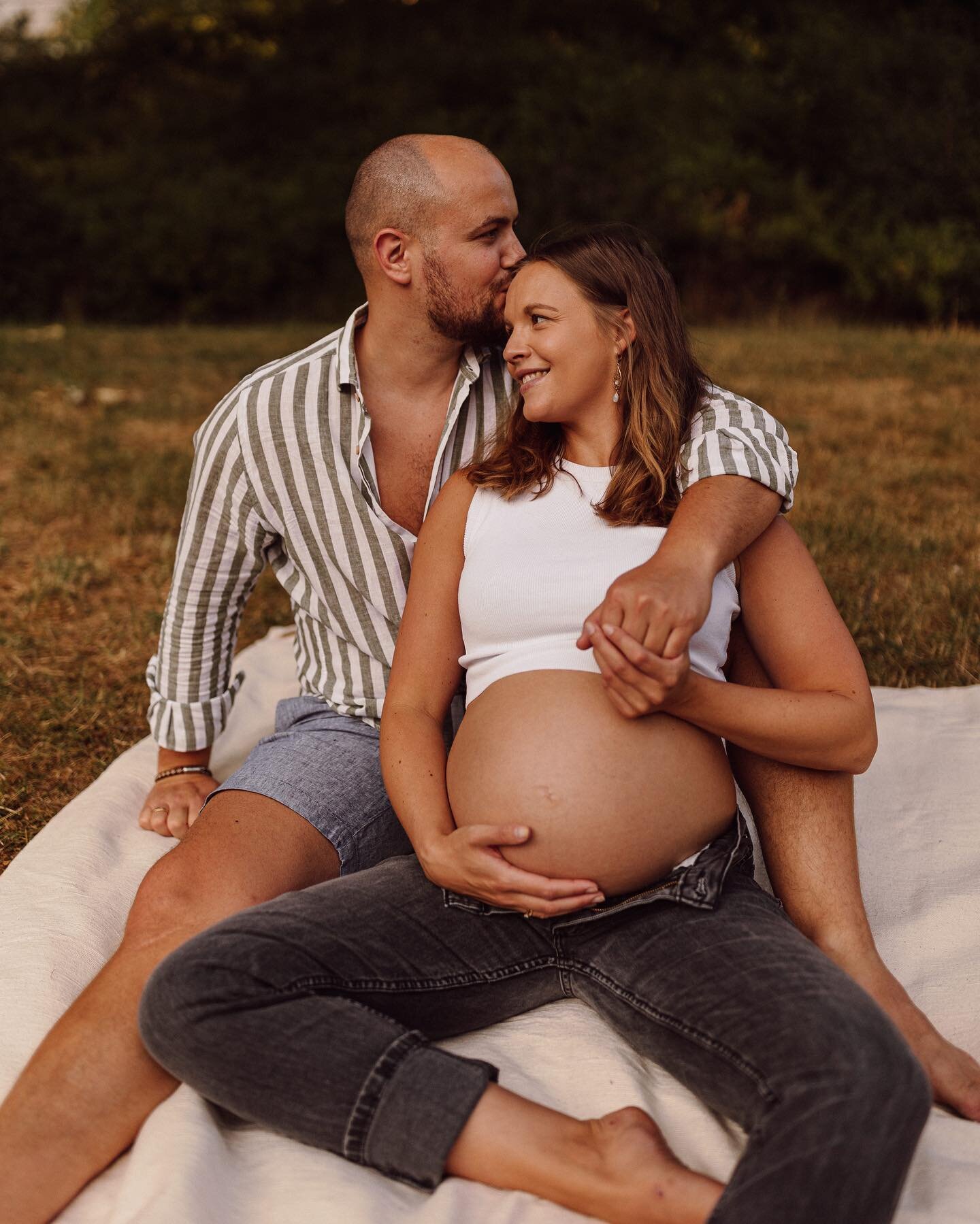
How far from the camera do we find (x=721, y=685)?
6.56ft

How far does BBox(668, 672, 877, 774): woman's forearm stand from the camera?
1993mm

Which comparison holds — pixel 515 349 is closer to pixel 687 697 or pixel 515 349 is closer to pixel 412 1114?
pixel 687 697

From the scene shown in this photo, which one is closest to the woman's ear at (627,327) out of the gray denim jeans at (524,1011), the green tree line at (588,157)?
the gray denim jeans at (524,1011)

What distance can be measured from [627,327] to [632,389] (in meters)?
0.13

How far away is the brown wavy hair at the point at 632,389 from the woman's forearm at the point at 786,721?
1.32 ft

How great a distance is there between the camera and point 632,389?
233cm

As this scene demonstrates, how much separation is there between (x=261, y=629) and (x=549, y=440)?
89.1 inches

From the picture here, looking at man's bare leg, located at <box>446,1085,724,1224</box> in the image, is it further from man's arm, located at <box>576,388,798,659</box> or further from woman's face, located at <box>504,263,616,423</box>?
woman's face, located at <box>504,263,616,423</box>

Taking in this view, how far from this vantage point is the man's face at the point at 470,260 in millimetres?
2768

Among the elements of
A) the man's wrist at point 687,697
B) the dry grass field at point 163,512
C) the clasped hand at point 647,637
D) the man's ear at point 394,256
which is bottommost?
the dry grass field at point 163,512

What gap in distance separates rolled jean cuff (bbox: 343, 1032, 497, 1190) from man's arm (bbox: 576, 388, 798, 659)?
A: 70cm

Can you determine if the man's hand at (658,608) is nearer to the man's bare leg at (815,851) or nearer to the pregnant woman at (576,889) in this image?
the pregnant woman at (576,889)

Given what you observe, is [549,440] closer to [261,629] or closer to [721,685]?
[721,685]

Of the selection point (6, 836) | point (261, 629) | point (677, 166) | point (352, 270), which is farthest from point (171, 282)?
point (6, 836)
